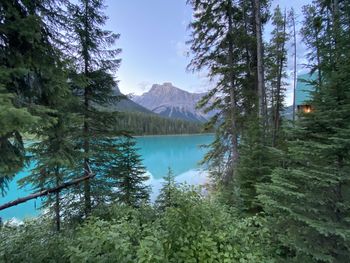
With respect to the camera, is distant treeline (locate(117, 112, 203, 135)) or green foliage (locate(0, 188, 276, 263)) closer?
green foliage (locate(0, 188, 276, 263))

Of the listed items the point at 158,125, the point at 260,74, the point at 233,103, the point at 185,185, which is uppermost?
the point at 260,74

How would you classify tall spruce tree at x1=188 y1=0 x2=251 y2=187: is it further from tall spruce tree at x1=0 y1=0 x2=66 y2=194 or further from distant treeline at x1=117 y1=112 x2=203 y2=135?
distant treeline at x1=117 y1=112 x2=203 y2=135

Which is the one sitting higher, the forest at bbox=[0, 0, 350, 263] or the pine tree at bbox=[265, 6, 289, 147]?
the pine tree at bbox=[265, 6, 289, 147]

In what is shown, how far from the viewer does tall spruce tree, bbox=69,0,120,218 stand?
7.25 m

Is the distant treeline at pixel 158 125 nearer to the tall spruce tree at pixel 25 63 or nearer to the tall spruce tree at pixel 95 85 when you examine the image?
the tall spruce tree at pixel 95 85

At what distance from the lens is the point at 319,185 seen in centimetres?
273

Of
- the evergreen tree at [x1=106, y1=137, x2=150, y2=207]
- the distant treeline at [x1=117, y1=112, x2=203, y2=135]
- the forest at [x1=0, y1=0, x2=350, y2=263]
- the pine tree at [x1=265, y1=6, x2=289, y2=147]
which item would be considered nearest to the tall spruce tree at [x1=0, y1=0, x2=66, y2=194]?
the forest at [x1=0, y1=0, x2=350, y2=263]

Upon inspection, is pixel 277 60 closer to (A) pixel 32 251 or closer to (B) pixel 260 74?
(B) pixel 260 74

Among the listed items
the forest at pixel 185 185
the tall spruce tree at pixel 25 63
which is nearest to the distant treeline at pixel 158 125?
the forest at pixel 185 185

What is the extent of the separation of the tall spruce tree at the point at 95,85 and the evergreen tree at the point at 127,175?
19.3 inches

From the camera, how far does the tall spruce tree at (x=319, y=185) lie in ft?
8.39

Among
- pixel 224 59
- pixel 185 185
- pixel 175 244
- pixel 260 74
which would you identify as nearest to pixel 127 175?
pixel 185 185

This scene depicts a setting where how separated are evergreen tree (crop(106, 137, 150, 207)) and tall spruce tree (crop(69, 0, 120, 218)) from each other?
0.49 metres

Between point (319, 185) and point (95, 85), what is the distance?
23.7 feet
